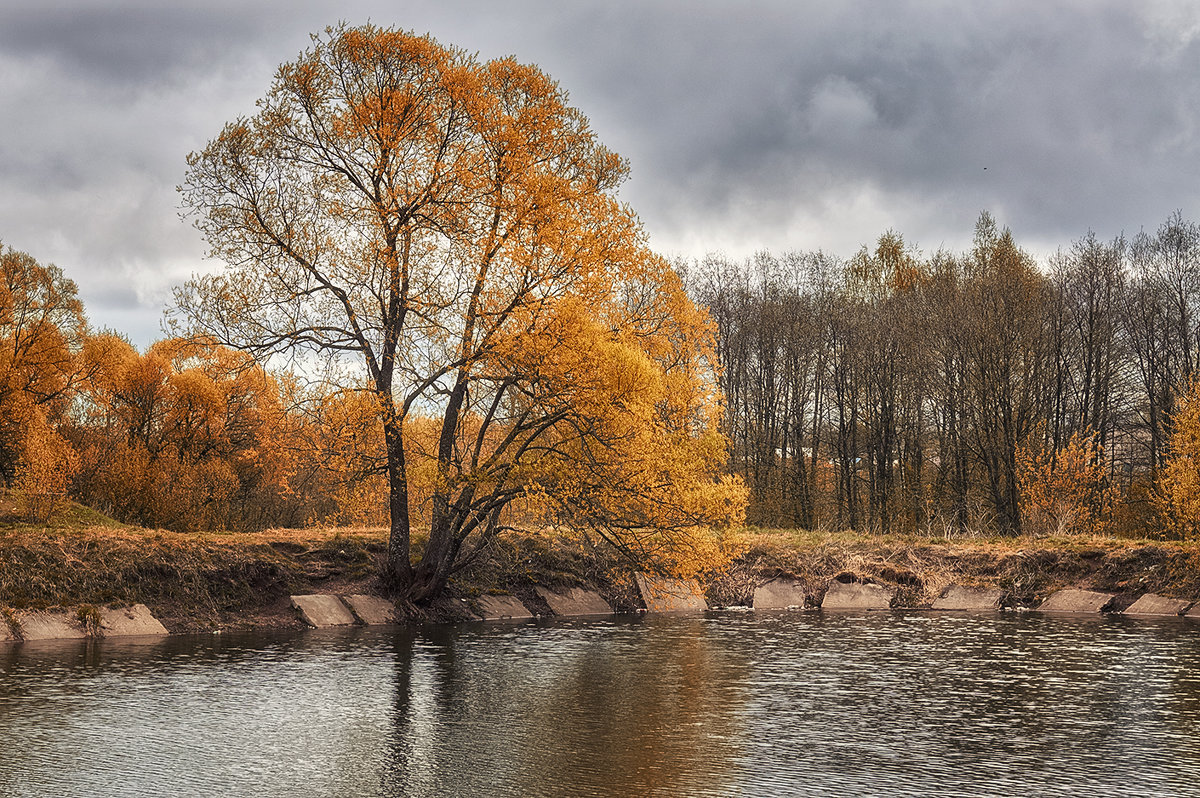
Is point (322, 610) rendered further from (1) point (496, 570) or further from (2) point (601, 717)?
(2) point (601, 717)

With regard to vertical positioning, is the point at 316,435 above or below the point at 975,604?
above

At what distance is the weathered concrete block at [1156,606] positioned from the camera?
941 inches

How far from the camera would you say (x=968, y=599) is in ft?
89.0

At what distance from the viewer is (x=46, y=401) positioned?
38.1m

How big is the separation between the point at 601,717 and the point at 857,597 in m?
18.2

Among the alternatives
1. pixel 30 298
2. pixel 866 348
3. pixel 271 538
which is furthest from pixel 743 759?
pixel 866 348

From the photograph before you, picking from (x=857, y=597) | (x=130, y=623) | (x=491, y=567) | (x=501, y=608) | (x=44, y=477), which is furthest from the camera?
(x=857, y=597)

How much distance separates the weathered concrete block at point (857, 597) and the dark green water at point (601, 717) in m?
8.45

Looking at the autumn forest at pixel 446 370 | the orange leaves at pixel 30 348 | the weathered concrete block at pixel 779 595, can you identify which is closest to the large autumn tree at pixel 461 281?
the autumn forest at pixel 446 370

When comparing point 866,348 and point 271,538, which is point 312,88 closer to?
point 271,538

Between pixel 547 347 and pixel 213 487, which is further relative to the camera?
pixel 213 487

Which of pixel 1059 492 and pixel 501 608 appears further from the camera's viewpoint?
pixel 1059 492

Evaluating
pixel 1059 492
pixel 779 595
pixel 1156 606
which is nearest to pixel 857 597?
pixel 779 595

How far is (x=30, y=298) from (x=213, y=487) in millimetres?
9898
